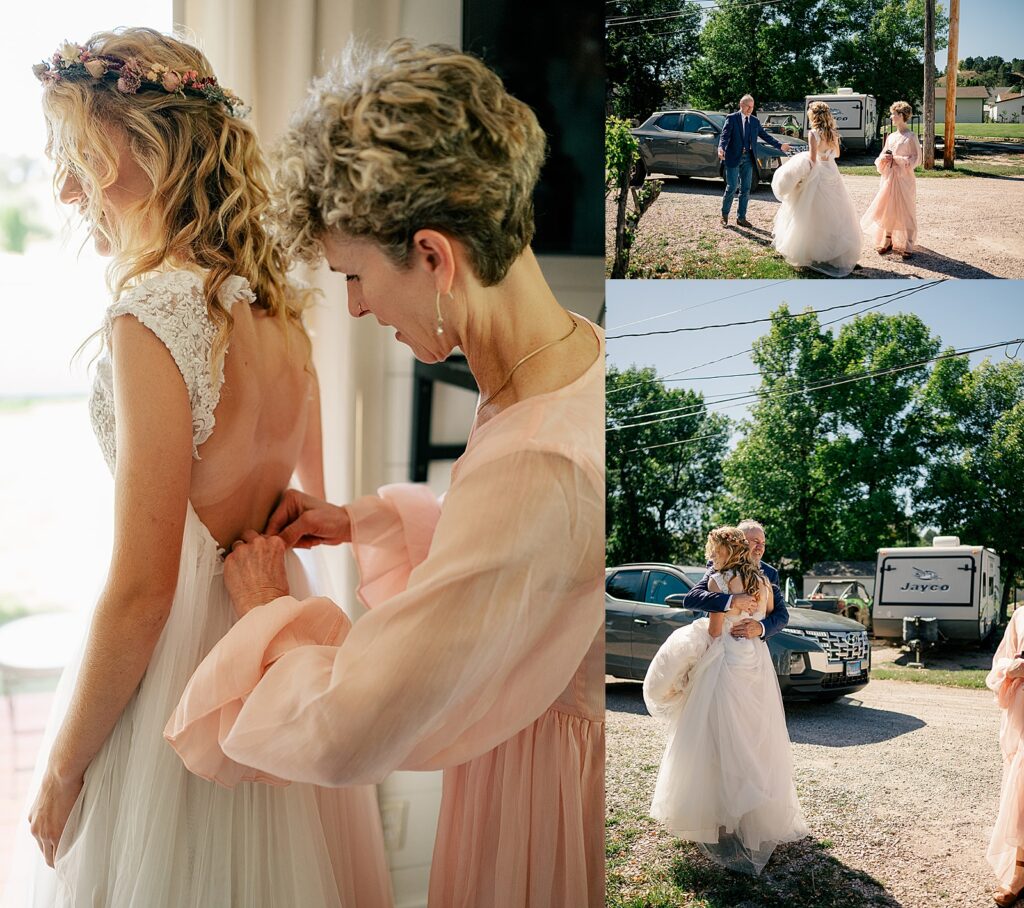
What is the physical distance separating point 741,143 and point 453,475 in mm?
786

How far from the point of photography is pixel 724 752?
1.48 meters

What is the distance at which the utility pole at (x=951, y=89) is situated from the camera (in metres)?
1.38

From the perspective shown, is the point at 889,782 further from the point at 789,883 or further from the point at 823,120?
the point at 823,120

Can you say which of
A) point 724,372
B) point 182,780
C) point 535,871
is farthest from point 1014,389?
point 182,780

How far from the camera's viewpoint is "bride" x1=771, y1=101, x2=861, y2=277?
4.61 ft

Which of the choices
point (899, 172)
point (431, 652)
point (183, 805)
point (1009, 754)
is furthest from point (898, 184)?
point (183, 805)

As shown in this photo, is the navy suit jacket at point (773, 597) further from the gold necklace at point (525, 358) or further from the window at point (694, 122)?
the window at point (694, 122)

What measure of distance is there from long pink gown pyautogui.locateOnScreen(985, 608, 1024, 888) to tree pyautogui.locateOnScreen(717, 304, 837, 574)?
307 millimetres

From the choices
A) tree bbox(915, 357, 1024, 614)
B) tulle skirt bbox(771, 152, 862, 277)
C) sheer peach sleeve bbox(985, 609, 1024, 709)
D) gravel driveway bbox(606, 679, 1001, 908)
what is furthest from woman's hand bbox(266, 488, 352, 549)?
sheer peach sleeve bbox(985, 609, 1024, 709)

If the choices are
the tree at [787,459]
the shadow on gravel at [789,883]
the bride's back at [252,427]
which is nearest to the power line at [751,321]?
the tree at [787,459]

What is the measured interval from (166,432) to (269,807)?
562 mm

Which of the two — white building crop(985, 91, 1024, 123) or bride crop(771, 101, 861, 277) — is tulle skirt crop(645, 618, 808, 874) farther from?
white building crop(985, 91, 1024, 123)

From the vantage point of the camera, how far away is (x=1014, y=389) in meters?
1.42

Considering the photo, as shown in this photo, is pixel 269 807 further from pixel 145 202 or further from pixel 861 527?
pixel 861 527
